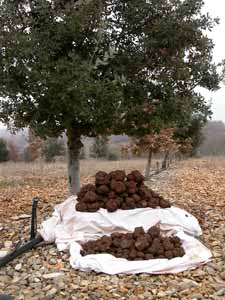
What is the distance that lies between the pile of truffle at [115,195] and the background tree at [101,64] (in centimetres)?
80

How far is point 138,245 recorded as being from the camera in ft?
17.8

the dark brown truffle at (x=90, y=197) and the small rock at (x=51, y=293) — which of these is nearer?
the small rock at (x=51, y=293)

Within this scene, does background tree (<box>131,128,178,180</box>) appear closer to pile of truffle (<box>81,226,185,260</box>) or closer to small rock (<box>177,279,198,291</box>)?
pile of truffle (<box>81,226,185,260</box>)

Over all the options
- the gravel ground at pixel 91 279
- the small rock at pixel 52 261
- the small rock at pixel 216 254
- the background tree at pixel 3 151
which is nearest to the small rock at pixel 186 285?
the gravel ground at pixel 91 279

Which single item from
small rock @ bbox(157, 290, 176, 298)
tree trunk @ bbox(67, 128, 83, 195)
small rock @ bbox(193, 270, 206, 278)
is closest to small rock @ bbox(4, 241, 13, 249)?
tree trunk @ bbox(67, 128, 83, 195)

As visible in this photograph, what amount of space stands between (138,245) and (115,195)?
3.33 ft

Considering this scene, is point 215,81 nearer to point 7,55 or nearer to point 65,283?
point 7,55

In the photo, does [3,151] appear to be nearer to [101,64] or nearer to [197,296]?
[101,64]

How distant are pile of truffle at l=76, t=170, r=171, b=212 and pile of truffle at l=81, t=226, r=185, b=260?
1.85 ft

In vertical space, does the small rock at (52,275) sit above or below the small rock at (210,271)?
below

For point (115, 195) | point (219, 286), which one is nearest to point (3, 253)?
point (115, 195)

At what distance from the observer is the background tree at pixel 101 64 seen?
577 cm

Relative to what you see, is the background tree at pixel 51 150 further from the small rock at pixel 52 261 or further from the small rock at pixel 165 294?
the small rock at pixel 165 294

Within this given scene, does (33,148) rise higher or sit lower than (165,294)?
higher
